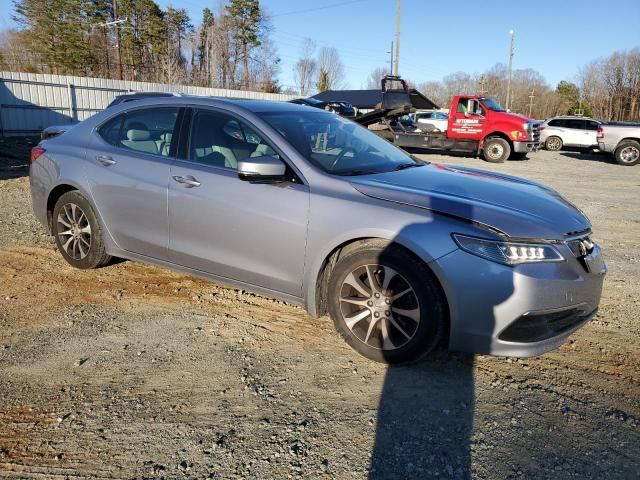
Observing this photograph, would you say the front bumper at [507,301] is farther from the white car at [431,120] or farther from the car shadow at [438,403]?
the white car at [431,120]

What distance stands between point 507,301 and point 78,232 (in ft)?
12.5

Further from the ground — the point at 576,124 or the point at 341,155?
the point at 576,124

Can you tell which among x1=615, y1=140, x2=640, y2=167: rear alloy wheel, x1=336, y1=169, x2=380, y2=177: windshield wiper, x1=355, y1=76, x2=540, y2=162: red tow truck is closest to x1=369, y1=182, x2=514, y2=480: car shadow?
x1=336, y1=169, x2=380, y2=177: windshield wiper

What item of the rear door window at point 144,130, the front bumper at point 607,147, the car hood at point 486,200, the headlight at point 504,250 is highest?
the front bumper at point 607,147

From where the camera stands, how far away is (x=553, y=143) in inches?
942

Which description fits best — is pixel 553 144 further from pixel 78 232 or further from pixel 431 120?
pixel 78 232

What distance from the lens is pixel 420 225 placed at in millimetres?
2967

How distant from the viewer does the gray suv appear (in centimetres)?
286

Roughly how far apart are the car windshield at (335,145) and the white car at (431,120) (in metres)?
16.2

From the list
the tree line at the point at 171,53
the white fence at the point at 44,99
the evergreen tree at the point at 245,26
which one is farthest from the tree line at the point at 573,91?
the white fence at the point at 44,99

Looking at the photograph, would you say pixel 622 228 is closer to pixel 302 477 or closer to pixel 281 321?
pixel 281 321

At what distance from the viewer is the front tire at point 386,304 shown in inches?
116

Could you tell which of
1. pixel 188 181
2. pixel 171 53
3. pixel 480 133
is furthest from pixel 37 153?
pixel 171 53

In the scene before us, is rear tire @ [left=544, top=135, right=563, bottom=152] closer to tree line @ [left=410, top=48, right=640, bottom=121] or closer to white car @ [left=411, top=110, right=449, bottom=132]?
white car @ [left=411, top=110, right=449, bottom=132]
